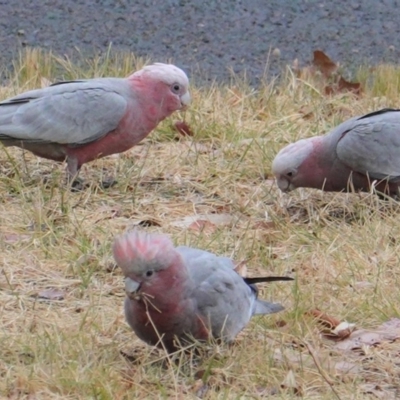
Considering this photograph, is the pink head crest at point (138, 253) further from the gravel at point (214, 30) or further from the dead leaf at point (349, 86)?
the gravel at point (214, 30)

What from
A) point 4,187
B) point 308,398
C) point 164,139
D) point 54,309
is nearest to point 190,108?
point 164,139

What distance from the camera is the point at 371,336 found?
3623mm

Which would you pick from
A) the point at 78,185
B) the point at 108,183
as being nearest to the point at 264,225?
the point at 108,183

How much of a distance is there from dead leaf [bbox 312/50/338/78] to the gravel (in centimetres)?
43

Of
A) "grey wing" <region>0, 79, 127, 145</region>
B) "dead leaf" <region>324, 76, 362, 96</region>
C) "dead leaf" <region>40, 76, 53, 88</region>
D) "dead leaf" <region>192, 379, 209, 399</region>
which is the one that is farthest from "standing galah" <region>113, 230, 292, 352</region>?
"dead leaf" <region>324, 76, 362, 96</region>

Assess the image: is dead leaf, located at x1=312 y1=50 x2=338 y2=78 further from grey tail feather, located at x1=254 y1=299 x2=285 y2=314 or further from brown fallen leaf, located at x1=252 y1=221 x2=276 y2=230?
grey tail feather, located at x1=254 y1=299 x2=285 y2=314

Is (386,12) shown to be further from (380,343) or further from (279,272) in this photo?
(380,343)

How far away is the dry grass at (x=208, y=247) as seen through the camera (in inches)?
128

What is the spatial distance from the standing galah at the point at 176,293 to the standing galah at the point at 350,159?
65.4 inches

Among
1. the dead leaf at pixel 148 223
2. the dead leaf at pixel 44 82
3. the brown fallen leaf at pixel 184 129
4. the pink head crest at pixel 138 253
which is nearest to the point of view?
the pink head crest at pixel 138 253

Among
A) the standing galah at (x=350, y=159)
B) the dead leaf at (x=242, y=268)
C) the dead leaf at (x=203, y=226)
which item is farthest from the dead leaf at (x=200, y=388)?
the standing galah at (x=350, y=159)

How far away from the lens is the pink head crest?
3.05m

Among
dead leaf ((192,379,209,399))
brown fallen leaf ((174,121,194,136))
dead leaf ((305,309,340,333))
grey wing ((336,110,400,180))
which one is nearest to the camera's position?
dead leaf ((192,379,209,399))

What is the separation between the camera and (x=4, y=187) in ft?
16.6
